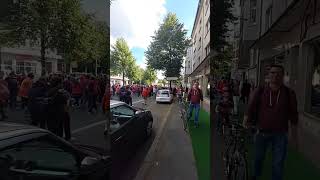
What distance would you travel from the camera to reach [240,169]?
414 cm

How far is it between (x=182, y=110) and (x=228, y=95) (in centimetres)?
47

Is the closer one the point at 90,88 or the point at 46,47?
the point at 46,47

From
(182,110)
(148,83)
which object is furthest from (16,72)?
(182,110)

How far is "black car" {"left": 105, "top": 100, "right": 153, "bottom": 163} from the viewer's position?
2.00m

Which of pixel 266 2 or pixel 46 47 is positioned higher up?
pixel 266 2

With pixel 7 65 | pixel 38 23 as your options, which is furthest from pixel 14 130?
pixel 38 23

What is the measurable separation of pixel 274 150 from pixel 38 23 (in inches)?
113

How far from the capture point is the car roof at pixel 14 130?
1306 millimetres

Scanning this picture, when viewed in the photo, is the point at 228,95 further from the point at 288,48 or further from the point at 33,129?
the point at 33,129

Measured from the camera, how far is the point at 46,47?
4.86 ft

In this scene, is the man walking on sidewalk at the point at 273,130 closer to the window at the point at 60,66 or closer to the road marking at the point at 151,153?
the road marking at the point at 151,153

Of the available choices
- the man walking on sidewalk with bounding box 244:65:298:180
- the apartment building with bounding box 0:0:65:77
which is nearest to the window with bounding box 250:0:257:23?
the apartment building with bounding box 0:0:65:77

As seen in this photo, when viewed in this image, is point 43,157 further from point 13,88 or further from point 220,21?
point 220,21

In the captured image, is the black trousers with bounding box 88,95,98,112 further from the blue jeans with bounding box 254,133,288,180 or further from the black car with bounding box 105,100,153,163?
the blue jeans with bounding box 254,133,288,180
